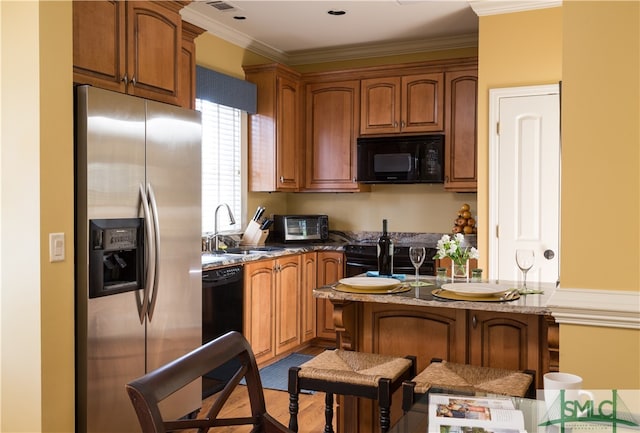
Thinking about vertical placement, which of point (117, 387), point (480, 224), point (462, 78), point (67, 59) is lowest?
point (117, 387)

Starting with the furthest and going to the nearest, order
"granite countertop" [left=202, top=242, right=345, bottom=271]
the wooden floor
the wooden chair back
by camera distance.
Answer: "granite countertop" [left=202, top=242, right=345, bottom=271] → the wooden floor → the wooden chair back

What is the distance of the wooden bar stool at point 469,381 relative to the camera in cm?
201

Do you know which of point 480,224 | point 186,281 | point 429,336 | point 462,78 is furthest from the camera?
point 462,78

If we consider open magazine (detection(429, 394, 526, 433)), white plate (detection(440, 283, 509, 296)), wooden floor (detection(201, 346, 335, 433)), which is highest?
white plate (detection(440, 283, 509, 296))

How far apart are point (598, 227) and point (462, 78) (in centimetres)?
331

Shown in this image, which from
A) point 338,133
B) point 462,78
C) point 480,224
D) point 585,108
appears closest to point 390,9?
point 462,78

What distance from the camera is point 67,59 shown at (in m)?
2.46

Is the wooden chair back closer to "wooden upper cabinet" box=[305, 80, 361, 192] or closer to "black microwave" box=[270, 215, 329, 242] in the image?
"black microwave" box=[270, 215, 329, 242]

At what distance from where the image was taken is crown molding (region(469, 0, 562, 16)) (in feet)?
12.9

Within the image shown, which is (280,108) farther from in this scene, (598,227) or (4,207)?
(598,227)

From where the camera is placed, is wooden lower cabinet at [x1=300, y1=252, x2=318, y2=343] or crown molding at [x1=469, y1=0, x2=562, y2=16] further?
→ wooden lower cabinet at [x1=300, y1=252, x2=318, y2=343]

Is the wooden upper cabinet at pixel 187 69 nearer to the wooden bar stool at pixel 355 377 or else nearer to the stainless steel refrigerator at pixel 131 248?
the stainless steel refrigerator at pixel 131 248

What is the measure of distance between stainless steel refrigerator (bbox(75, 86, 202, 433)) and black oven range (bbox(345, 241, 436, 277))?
186cm

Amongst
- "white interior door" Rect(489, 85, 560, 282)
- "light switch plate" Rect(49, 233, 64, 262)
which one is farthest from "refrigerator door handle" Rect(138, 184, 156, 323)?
"white interior door" Rect(489, 85, 560, 282)
